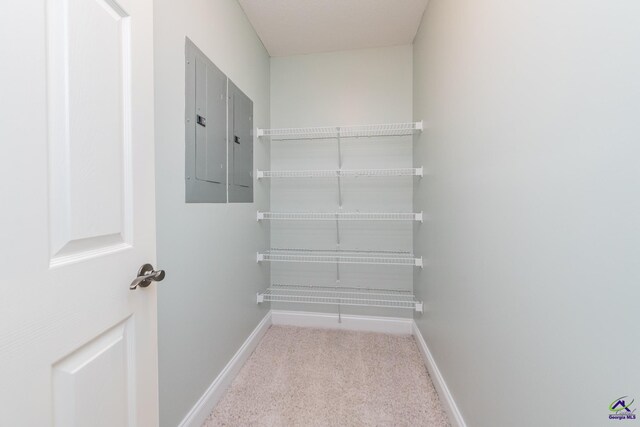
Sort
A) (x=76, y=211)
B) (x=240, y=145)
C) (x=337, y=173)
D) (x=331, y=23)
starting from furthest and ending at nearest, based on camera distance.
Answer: (x=337, y=173) → (x=331, y=23) → (x=240, y=145) → (x=76, y=211)

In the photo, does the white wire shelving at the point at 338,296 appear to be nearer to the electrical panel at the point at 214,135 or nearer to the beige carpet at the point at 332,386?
the beige carpet at the point at 332,386

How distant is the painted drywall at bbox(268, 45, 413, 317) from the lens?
2.30 m

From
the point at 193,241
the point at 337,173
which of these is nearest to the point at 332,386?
the point at 193,241

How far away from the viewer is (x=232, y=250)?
1.74 metres

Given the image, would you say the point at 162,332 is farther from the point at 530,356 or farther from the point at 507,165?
the point at 507,165

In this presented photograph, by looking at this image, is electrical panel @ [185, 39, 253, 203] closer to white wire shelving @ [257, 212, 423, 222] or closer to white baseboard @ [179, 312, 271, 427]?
white wire shelving @ [257, 212, 423, 222]

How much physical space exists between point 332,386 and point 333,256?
95cm

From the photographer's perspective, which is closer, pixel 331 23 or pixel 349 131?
pixel 331 23

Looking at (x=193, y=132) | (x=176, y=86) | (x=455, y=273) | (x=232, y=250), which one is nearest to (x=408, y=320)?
(x=455, y=273)

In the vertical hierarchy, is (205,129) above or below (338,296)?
above

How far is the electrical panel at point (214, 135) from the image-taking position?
129 cm

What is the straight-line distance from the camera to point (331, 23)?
78.4 inches

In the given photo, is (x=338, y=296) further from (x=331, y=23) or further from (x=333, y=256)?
(x=331, y=23)

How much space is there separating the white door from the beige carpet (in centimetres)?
83
